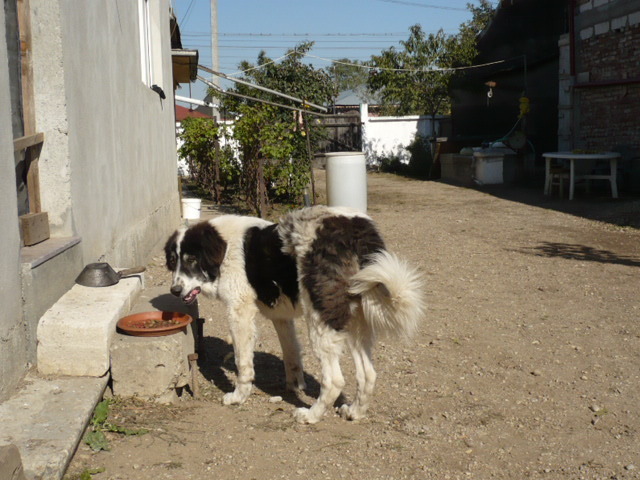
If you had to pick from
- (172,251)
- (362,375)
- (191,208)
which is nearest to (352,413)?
(362,375)

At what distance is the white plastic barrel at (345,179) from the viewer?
44.1 ft

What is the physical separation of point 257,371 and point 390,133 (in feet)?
77.5

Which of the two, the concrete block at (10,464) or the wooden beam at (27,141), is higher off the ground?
the wooden beam at (27,141)

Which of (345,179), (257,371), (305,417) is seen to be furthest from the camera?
(345,179)

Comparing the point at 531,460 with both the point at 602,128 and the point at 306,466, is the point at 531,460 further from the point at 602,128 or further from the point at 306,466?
the point at 602,128

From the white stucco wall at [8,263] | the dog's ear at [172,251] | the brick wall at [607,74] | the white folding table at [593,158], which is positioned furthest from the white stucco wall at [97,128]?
the brick wall at [607,74]

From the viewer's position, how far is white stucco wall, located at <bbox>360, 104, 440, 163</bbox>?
28203 mm

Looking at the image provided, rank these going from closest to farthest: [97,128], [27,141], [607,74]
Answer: [27,141] < [97,128] < [607,74]

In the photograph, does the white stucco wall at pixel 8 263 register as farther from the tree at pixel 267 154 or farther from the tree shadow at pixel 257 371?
the tree at pixel 267 154

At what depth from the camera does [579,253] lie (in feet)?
31.7

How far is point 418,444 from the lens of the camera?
13.3ft

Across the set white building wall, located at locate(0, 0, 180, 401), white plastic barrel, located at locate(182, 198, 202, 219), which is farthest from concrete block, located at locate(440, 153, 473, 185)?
white building wall, located at locate(0, 0, 180, 401)

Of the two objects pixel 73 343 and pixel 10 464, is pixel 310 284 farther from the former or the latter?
pixel 10 464

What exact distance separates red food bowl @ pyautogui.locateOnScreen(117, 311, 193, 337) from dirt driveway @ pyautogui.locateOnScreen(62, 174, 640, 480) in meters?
0.44
